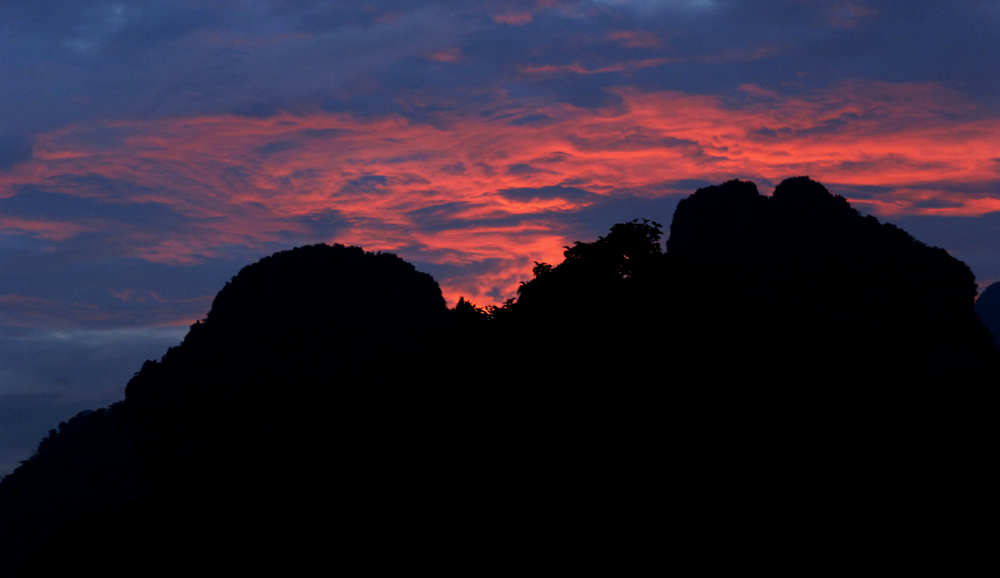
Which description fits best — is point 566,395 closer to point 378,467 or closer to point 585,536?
point 585,536

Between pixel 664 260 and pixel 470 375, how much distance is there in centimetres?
637

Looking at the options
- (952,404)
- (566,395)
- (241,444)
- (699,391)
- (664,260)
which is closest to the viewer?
(952,404)

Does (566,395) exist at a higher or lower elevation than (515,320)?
lower

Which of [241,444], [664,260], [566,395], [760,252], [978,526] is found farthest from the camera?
[760,252]

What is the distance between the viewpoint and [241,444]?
109438 mm

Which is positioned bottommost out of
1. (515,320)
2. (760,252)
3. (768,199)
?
(515,320)

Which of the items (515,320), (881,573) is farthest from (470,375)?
(881,573)

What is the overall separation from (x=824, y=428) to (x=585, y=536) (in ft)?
18.5

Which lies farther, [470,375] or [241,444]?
[241,444]

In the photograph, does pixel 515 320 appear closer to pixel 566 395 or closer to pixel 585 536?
pixel 566 395

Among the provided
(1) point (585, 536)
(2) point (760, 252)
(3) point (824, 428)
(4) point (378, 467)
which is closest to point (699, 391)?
(3) point (824, 428)

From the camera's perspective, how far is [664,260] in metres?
22.2

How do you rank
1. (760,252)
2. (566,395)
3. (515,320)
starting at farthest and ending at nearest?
(760,252)
(515,320)
(566,395)

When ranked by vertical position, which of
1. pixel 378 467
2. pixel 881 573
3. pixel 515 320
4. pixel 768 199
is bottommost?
pixel 881 573
